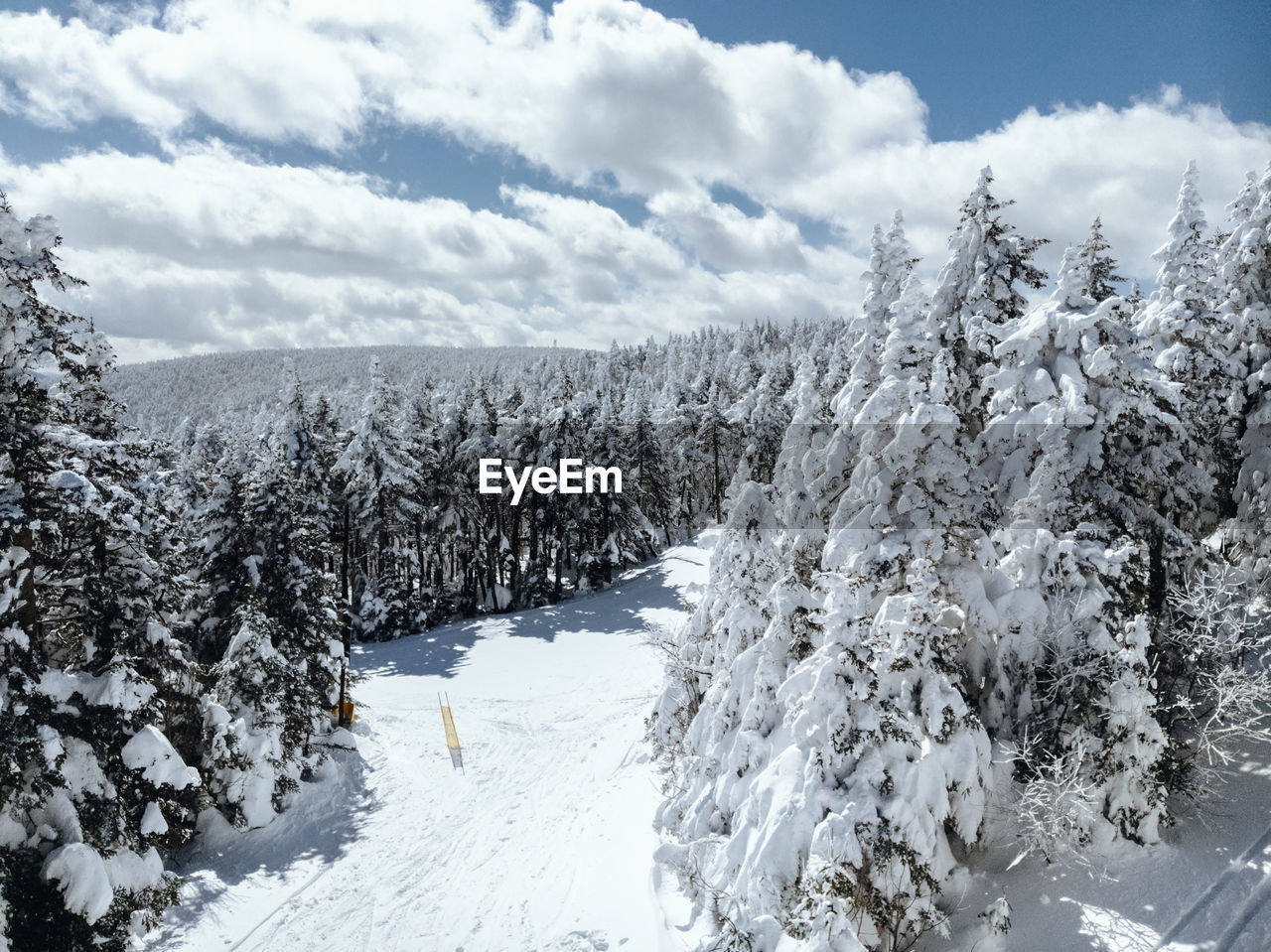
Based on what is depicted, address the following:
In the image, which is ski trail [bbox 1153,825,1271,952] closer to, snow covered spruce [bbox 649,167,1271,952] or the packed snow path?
snow covered spruce [bbox 649,167,1271,952]

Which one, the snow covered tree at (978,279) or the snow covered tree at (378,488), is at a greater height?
the snow covered tree at (978,279)

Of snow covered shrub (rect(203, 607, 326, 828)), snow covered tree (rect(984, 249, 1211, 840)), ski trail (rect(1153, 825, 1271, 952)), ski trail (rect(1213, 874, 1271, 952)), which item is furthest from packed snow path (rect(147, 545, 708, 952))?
ski trail (rect(1213, 874, 1271, 952))

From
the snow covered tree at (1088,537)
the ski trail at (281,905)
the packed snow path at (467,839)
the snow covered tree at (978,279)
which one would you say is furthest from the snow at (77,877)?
the snow covered tree at (978,279)

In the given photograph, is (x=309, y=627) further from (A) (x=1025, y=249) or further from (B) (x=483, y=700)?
(A) (x=1025, y=249)

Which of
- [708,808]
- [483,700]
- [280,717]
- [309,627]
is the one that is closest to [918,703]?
[708,808]

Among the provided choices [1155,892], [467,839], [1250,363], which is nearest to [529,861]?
[467,839]

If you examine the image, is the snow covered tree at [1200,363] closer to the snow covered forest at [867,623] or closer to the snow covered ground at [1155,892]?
the snow covered forest at [867,623]
